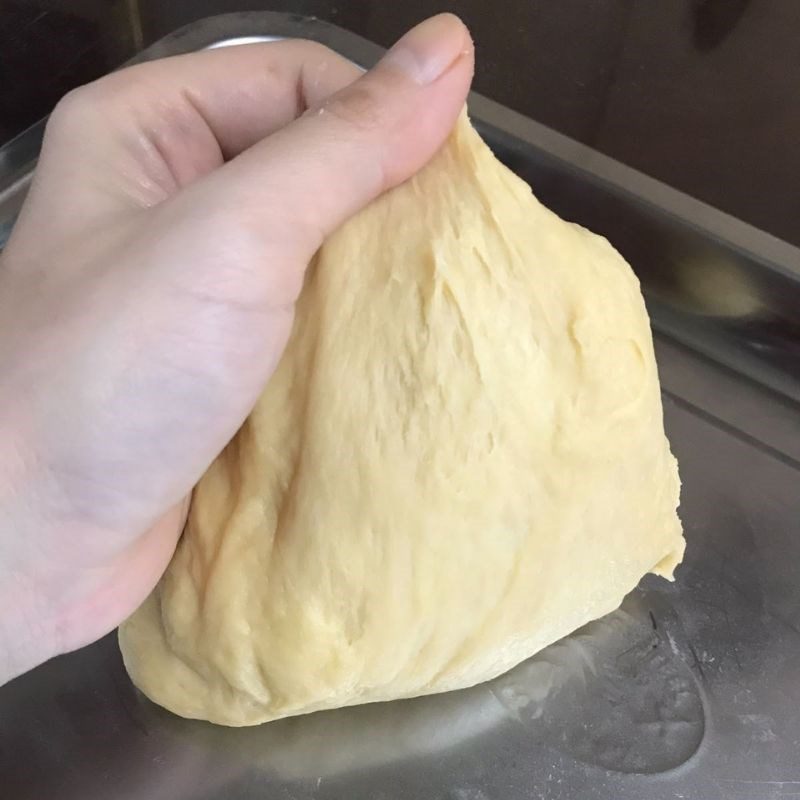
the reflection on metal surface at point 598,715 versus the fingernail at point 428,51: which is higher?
the fingernail at point 428,51

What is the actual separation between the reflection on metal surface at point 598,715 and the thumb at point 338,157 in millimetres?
362

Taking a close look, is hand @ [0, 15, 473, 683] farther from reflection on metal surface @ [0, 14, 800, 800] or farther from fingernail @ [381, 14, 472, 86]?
reflection on metal surface @ [0, 14, 800, 800]

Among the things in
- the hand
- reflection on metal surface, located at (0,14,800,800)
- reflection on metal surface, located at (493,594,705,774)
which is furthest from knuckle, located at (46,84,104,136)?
reflection on metal surface, located at (493,594,705,774)

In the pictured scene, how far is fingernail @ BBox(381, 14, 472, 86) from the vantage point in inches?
24.6

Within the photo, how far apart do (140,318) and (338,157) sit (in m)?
0.16

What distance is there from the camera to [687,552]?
2.80ft

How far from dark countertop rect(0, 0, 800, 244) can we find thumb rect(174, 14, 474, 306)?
2.09ft

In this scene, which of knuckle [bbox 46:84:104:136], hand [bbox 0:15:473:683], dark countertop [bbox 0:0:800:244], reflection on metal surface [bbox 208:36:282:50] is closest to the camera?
hand [bbox 0:15:473:683]

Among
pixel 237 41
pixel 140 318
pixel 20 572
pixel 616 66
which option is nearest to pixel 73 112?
pixel 140 318

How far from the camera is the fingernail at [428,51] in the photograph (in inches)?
24.6

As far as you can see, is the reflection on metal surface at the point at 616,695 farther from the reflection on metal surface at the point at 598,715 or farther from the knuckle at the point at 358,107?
the knuckle at the point at 358,107

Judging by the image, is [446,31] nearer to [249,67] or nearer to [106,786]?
[249,67]

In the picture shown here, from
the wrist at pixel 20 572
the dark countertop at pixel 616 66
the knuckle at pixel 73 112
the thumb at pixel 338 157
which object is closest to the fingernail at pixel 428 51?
the thumb at pixel 338 157

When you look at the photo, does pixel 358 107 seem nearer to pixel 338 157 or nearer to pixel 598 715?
pixel 338 157
